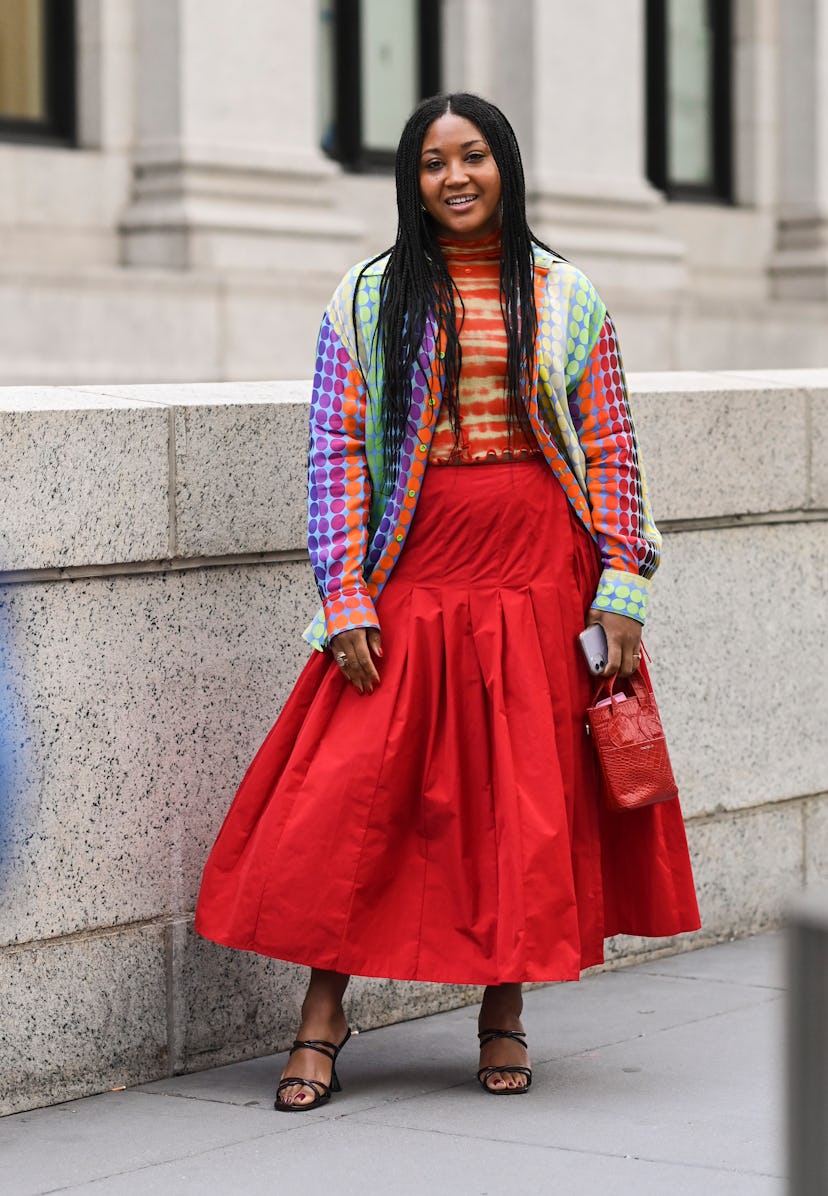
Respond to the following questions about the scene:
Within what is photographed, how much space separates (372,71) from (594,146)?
182 centimetres

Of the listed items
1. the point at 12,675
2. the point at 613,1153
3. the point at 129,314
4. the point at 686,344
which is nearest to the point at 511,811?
the point at 613,1153

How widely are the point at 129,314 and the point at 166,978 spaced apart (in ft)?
31.2

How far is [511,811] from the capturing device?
466 cm

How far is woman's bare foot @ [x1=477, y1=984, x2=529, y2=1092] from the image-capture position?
16.0 ft

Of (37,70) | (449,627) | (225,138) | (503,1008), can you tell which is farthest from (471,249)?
(37,70)

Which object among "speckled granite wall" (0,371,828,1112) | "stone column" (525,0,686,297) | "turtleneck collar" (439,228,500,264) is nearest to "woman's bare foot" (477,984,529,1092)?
"speckled granite wall" (0,371,828,1112)

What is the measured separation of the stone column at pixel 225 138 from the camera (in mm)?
14625

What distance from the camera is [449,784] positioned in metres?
4.71

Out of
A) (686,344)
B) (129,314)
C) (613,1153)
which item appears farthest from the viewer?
(686,344)

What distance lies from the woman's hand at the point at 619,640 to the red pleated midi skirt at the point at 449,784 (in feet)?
0.17

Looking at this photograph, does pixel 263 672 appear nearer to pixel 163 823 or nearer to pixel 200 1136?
pixel 163 823

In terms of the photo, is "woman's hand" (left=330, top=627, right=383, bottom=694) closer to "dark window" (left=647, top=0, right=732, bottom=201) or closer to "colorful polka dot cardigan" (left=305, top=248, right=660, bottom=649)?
"colorful polka dot cardigan" (left=305, top=248, right=660, bottom=649)

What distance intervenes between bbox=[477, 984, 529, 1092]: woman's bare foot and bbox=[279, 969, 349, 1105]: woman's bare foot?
325 mm

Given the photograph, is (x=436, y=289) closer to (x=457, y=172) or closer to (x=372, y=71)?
(x=457, y=172)
